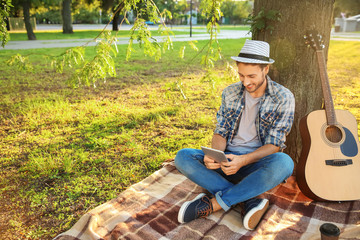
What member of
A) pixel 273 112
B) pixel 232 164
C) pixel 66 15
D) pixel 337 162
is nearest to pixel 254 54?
pixel 273 112

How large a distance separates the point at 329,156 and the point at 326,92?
0.63 metres

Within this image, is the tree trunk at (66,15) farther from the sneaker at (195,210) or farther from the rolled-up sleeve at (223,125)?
the sneaker at (195,210)

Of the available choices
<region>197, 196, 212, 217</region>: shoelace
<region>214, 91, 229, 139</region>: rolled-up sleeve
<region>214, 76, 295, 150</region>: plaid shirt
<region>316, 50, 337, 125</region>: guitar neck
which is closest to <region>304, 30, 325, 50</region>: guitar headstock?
<region>316, 50, 337, 125</region>: guitar neck

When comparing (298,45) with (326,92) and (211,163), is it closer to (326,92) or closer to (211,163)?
(326,92)

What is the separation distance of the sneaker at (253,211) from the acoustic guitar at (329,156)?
20.8 inches

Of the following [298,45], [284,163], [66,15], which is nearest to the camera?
[284,163]

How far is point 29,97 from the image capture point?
666cm

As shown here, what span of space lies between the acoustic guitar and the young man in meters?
0.26

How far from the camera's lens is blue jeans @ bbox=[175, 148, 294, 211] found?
263cm

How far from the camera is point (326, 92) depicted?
3004 millimetres

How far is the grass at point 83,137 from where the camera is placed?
3.12 metres

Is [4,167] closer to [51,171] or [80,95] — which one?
[51,171]

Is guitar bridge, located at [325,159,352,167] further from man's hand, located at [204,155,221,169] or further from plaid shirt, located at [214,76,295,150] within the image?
man's hand, located at [204,155,221,169]

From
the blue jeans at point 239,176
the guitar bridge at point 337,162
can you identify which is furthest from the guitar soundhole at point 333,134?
the blue jeans at point 239,176
